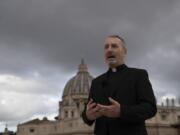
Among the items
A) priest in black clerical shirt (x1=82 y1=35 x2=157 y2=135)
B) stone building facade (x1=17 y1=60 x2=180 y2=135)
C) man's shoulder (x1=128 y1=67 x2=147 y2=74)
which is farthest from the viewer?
stone building facade (x1=17 y1=60 x2=180 y2=135)

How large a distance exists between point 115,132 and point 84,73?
324ft

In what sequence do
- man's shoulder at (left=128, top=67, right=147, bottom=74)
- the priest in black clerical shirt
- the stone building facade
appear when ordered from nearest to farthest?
1. the priest in black clerical shirt
2. man's shoulder at (left=128, top=67, right=147, bottom=74)
3. the stone building facade

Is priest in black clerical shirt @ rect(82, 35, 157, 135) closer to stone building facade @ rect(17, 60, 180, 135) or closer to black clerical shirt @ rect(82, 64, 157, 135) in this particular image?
black clerical shirt @ rect(82, 64, 157, 135)

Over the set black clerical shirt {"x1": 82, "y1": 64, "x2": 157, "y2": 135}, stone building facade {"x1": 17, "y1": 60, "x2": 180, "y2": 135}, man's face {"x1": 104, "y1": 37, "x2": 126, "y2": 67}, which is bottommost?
black clerical shirt {"x1": 82, "y1": 64, "x2": 157, "y2": 135}

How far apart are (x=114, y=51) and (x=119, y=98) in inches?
18.9

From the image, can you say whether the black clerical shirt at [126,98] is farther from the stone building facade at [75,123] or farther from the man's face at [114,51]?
the stone building facade at [75,123]

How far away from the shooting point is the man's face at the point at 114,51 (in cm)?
467

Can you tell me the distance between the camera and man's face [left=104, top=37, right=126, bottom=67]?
467cm

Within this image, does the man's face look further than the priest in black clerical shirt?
Yes

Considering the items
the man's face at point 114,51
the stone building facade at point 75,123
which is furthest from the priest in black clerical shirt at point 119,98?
the stone building facade at point 75,123

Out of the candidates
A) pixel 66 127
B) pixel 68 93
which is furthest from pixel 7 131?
pixel 66 127

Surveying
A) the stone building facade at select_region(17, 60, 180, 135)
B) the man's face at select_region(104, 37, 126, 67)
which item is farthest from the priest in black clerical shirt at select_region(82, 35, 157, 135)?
the stone building facade at select_region(17, 60, 180, 135)

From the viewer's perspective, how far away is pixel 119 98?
450 centimetres

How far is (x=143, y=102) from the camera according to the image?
4.37 m
